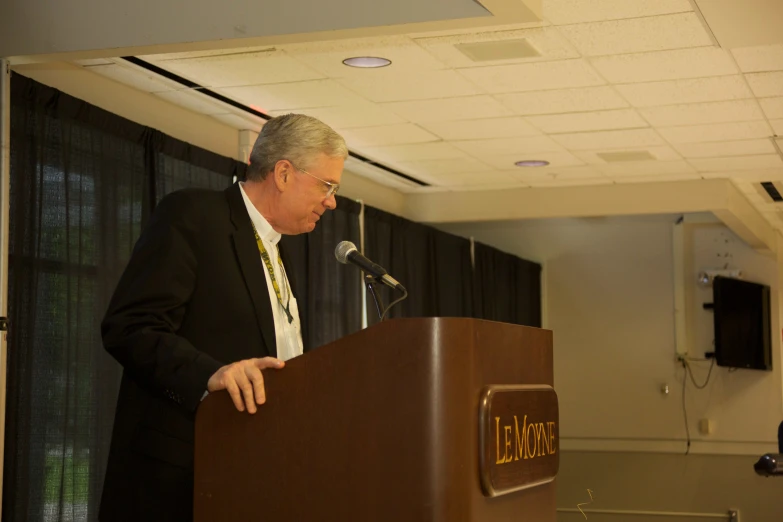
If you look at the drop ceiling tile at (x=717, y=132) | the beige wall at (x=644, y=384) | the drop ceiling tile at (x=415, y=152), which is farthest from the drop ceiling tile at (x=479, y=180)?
the beige wall at (x=644, y=384)

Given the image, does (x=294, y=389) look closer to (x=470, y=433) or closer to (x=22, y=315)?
(x=470, y=433)

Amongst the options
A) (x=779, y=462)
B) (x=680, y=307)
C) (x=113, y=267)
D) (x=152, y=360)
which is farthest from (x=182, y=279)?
(x=680, y=307)

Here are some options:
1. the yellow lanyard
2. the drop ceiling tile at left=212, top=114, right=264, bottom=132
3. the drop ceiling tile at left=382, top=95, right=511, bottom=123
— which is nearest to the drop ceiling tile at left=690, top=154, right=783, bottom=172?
the drop ceiling tile at left=382, top=95, right=511, bottom=123

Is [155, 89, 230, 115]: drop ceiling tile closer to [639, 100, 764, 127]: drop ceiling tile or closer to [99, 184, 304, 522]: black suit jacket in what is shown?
[639, 100, 764, 127]: drop ceiling tile

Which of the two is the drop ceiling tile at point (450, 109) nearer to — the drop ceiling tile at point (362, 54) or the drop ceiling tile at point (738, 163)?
the drop ceiling tile at point (362, 54)

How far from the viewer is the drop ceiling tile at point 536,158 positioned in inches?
266

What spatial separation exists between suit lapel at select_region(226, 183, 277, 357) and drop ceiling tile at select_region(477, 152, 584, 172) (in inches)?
194

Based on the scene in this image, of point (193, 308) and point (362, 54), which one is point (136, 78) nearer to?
point (362, 54)

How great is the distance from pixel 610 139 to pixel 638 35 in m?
2.01

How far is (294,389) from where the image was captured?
1572mm

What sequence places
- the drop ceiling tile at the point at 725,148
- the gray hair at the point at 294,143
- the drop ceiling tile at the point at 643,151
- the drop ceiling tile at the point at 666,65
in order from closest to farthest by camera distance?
the gray hair at the point at 294,143 < the drop ceiling tile at the point at 666,65 < the drop ceiling tile at the point at 725,148 < the drop ceiling tile at the point at 643,151

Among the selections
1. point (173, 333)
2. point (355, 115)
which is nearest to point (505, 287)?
point (355, 115)

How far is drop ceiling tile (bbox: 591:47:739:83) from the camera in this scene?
4.54m

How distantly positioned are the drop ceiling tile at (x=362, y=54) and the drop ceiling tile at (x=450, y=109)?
574 mm
